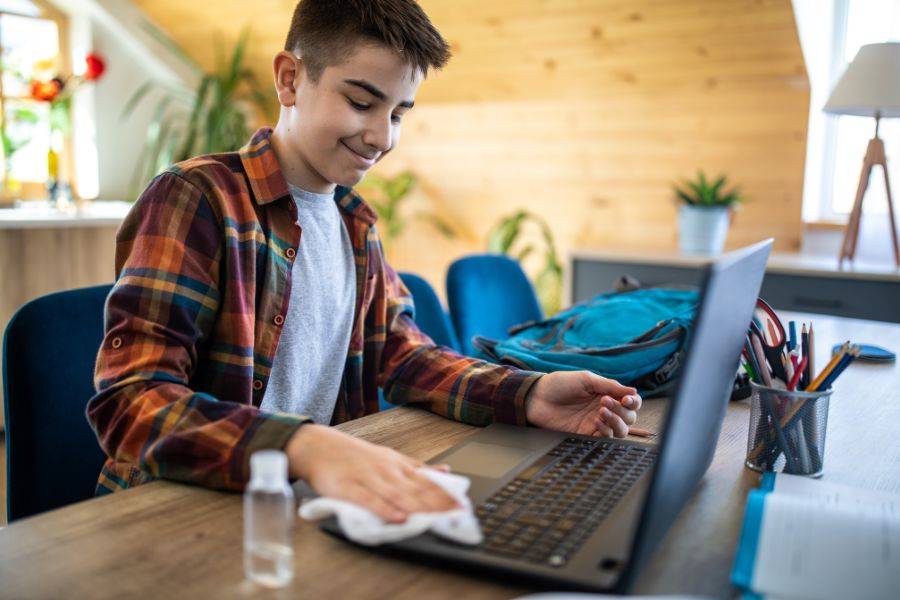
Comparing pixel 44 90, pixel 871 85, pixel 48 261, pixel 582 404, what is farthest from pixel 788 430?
pixel 44 90

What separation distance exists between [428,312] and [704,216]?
1.80 metres

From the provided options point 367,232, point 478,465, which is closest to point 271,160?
point 367,232

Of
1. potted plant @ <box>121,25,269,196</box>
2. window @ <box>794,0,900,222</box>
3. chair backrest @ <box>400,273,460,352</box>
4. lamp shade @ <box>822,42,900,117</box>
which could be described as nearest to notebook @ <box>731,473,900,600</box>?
chair backrest @ <box>400,273,460,352</box>

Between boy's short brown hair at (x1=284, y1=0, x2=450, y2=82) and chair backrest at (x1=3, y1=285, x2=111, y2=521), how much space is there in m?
0.51

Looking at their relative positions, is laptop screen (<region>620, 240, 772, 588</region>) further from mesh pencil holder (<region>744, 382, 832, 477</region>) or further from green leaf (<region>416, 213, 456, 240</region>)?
green leaf (<region>416, 213, 456, 240</region>)

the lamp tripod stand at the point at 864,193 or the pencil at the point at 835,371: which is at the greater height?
the lamp tripod stand at the point at 864,193

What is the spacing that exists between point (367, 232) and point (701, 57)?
251 centimetres

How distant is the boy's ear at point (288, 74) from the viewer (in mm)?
1275

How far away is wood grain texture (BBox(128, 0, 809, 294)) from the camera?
11.2 feet

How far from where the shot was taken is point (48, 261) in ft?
10.3

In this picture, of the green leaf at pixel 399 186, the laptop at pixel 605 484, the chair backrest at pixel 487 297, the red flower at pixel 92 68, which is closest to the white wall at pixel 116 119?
the red flower at pixel 92 68

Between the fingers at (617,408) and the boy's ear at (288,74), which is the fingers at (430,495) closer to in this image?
the fingers at (617,408)

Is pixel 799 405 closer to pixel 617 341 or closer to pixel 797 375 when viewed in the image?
pixel 797 375

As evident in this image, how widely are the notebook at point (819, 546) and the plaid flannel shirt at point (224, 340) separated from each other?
0.41 metres
